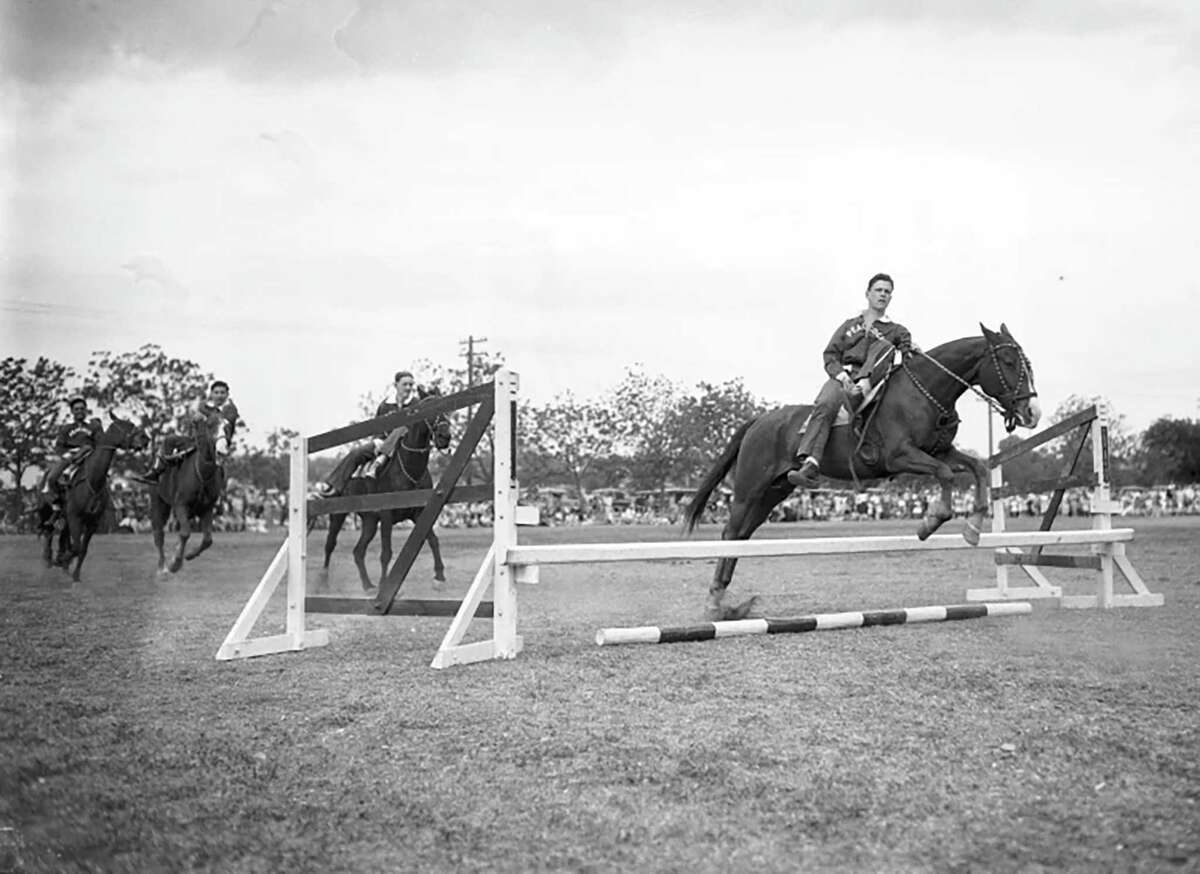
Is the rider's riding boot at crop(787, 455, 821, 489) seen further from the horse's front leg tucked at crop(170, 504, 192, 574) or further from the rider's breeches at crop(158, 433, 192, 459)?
the rider's breeches at crop(158, 433, 192, 459)

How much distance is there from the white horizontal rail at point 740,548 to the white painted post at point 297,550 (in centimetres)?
173

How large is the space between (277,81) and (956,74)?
7.94 meters

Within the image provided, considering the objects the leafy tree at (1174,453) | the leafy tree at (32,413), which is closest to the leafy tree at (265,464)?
the leafy tree at (32,413)

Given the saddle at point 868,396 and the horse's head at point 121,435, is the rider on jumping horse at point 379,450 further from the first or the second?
the saddle at point 868,396

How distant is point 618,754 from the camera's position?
4215 millimetres

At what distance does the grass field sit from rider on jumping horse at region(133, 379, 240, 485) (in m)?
5.29

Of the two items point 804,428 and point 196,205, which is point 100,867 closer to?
point 804,428

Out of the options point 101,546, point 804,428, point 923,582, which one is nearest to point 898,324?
point 804,428

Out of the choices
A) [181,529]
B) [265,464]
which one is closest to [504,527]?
→ [181,529]

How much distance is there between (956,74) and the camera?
44.0 feet

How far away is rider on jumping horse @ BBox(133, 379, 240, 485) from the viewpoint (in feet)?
43.5

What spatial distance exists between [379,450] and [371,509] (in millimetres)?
4226

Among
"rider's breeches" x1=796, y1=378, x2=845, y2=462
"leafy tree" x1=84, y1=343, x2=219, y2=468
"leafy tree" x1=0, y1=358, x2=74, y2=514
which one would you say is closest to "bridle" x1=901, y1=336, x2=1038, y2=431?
"rider's breeches" x1=796, y1=378, x2=845, y2=462

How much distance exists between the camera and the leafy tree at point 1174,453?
241ft
